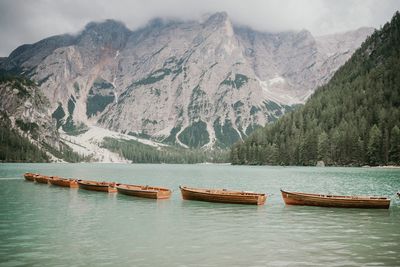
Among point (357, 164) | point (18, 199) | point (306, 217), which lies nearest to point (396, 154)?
point (357, 164)

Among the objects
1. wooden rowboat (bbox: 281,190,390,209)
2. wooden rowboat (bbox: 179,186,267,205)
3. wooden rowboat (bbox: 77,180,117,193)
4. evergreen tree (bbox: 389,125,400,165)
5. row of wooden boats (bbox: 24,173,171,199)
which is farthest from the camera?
evergreen tree (bbox: 389,125,400,165)

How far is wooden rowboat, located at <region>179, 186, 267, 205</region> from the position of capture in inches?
2447

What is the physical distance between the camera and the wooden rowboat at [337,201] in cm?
5709

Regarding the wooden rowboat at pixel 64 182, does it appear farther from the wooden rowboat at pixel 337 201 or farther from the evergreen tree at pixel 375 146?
the evergreen tree at pixel 375 146

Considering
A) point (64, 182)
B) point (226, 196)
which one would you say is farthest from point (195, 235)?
point (64, 182)

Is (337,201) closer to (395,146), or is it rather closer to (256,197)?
(256,197)

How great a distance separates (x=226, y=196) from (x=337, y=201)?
16.6 metres

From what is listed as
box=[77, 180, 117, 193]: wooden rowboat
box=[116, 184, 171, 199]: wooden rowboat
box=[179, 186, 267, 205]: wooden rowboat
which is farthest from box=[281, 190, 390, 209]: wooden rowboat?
box=[77, 180, 117, 193]: wooden rowboat

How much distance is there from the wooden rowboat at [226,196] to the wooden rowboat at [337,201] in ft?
14.6

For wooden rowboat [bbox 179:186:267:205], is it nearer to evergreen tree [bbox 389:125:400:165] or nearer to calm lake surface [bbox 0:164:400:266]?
calm lake surface [bbox 0:164:400:266]

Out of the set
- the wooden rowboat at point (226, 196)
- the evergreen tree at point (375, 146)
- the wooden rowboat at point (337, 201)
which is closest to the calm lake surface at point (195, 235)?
the wooden rowboat at point (337, 201)

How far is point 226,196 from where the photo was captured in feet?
211

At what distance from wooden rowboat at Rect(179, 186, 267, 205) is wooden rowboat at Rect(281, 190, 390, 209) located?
446 centimetres

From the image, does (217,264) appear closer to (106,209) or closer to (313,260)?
(313,260)
